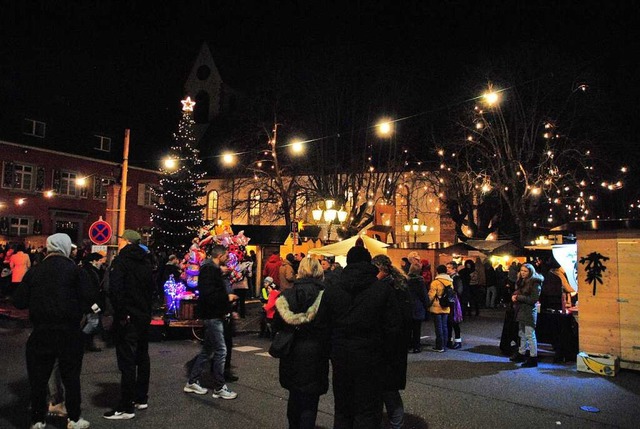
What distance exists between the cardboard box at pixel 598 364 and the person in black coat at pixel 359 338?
608 cm

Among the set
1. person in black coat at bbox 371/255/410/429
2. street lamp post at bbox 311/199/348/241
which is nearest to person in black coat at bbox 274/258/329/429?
person in black coat at bbox 371/255/410/429

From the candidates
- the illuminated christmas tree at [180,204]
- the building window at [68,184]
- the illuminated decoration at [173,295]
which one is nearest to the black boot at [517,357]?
the illuminated decoration at [173,295]

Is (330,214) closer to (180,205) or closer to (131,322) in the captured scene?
(180,205)

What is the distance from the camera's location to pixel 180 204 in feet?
89.5

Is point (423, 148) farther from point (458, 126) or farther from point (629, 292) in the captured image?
point (629, 292)

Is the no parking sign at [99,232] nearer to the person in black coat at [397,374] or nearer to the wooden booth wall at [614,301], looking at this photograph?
the person in black coat at [397,374]

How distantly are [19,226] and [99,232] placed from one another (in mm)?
23827

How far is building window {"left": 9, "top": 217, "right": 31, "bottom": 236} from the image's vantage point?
1294 inches

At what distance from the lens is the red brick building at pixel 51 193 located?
107ft

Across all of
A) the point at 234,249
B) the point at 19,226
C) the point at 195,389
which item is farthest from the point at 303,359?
the point at 19,226

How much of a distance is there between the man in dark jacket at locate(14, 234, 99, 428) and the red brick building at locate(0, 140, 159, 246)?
26.4 metres

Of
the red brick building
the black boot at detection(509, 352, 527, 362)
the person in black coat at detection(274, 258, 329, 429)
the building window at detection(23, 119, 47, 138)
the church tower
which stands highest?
the church tower

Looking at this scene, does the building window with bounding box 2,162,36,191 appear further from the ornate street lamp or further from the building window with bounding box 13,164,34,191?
the ornate street lamp

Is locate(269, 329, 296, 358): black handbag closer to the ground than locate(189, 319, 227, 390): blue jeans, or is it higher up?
higher up
